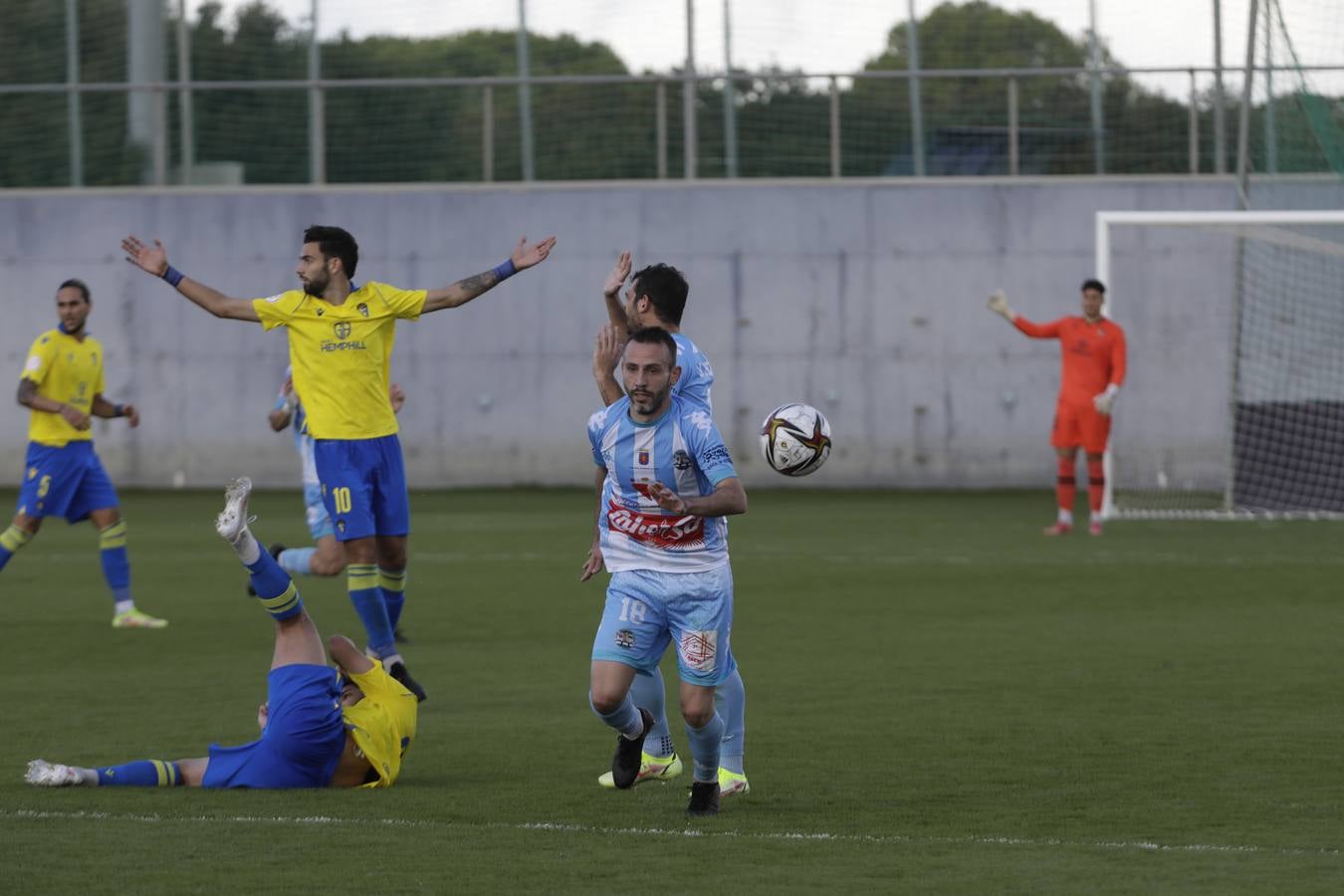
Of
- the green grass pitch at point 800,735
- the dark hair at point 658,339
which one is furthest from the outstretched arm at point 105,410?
the dark hair at point 658,339

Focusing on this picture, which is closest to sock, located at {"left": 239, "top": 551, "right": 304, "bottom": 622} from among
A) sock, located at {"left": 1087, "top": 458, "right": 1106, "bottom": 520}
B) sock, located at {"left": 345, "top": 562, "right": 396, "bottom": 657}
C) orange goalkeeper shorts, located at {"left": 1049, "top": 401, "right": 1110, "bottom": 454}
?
sock, located at {"left": 345, "top": 562, "right": 396, "bottom": 657}

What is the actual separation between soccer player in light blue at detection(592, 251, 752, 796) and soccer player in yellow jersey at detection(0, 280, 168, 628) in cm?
604

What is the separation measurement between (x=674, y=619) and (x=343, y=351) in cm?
383

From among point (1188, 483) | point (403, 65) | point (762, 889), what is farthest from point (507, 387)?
point (762, 889)

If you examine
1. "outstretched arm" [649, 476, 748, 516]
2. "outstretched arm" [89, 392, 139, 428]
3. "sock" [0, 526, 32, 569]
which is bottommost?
"sock" [0, 526, 32, 569]

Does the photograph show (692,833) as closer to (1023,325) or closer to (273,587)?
(273,587)

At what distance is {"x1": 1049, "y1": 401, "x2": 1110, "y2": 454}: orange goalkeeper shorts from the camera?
18328mm

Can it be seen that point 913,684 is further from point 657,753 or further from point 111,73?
point 111,73

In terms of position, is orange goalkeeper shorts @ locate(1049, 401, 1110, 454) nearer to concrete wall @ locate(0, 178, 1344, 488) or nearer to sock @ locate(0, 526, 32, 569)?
concrete wall @ locate(0, 178, 1344, 488)

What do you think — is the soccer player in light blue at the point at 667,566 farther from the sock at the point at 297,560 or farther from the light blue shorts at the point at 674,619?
the sock at the point at 297,560

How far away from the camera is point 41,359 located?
41.1ft

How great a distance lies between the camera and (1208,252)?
81.3 ft

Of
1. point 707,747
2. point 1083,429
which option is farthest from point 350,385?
point 1083,429

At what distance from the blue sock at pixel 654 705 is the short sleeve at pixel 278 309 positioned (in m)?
3.37
